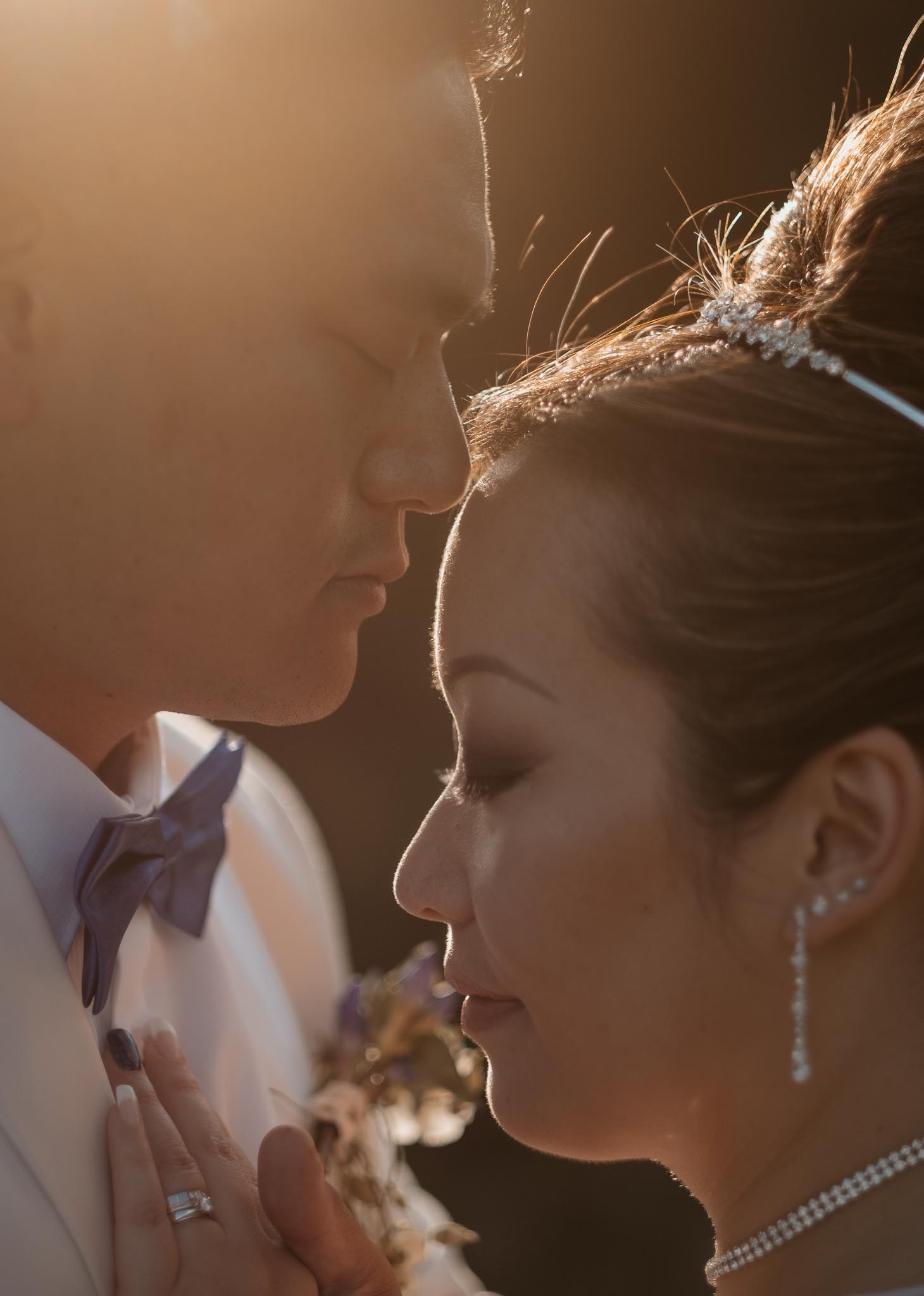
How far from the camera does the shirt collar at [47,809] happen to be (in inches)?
54.6

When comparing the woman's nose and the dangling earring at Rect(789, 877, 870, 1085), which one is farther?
the woman's nose

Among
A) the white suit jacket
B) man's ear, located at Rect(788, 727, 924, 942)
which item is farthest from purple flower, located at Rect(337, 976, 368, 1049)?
man's ear, located at Rect(788, 727, 924, 942)

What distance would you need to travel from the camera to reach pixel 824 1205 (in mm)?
1199

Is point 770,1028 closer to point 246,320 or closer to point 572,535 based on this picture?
point 572,535

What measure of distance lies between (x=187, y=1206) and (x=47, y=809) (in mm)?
420

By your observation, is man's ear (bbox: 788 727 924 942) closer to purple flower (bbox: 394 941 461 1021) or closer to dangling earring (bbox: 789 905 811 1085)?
dangling earring (bbox: 789 905 811 1085)

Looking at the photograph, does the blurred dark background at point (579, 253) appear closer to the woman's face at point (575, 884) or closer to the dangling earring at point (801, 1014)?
the woman's face at point (575, 884)

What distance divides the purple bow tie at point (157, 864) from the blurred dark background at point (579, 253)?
1.75 metres

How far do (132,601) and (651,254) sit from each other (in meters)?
2.76

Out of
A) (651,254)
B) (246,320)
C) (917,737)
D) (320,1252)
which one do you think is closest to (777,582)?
(917,737)

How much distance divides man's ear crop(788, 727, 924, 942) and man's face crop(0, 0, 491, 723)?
1.76 feet

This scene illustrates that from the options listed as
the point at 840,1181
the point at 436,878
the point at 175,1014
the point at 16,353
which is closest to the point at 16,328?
the point at 16,353

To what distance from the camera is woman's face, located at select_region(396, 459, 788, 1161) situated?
1.23 metres

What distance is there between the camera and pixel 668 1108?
1.28 metres
